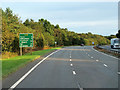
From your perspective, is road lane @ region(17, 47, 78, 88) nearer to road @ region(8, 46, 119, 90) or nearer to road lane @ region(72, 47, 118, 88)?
road @ region(8, 46, 119, 90)

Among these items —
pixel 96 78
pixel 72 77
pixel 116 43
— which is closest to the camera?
pixel 96 78

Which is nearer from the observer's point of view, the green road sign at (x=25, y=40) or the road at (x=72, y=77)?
the road at (x=72, y=77)

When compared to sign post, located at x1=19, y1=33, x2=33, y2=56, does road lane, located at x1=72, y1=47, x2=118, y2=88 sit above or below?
below

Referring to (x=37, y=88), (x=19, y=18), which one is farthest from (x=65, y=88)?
(x=19, y=18)

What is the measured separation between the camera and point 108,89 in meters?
8.68

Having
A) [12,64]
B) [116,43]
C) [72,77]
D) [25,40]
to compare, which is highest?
[25,40]

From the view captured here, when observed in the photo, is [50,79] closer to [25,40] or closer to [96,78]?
[96,78]

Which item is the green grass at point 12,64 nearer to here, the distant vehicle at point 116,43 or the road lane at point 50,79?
the road lane at point 50,79

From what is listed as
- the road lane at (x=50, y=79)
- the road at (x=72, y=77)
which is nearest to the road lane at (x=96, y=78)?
the road at (x=72, y=77)

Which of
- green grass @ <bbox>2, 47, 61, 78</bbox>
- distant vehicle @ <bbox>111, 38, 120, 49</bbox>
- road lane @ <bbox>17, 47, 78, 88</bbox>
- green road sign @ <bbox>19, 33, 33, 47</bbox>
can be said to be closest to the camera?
road lane @ <bbox>17, 47, 78, 88</bbox>

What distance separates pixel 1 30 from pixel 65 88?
25494 millimetres

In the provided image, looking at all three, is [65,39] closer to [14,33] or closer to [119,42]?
[119,42]

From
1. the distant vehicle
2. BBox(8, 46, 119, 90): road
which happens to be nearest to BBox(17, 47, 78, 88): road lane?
BBox(8, 46, 119, 90): road

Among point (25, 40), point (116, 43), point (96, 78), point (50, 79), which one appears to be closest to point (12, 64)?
point (50, 79)
